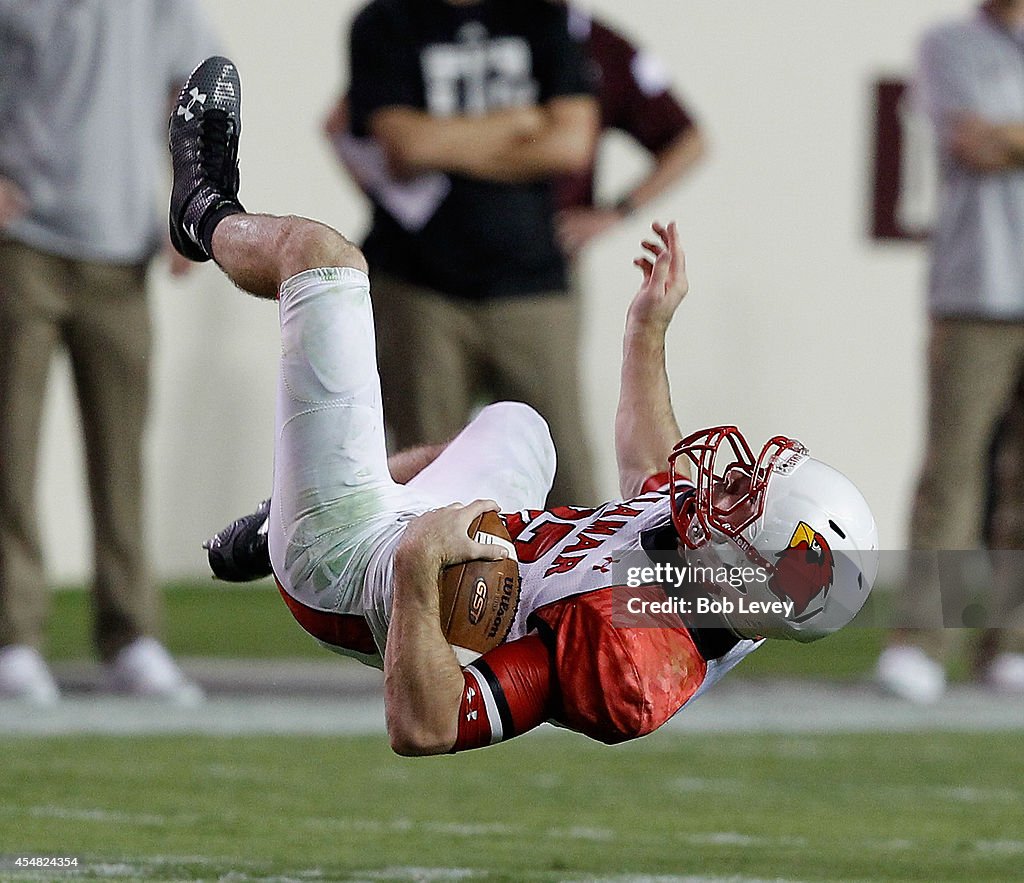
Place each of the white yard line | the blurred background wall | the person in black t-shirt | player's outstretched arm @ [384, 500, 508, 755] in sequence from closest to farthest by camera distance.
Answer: player's outstretched arm @ [384, 500, 508, 755]
the white yard line
the person in black t-shirt
the blurred background wall

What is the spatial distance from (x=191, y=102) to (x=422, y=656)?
1.24 meters

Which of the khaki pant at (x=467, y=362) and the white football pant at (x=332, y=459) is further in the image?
the khaki pant at (x=467, y=362)

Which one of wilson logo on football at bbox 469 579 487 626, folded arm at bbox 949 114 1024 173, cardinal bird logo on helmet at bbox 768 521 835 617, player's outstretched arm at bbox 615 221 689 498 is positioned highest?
folded arm at bbox 949 114 1024 173

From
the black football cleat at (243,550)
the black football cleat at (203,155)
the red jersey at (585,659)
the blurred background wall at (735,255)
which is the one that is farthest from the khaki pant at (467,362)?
the blurred background wall at (735,255)

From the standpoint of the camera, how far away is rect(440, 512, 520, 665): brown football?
3.23 meters

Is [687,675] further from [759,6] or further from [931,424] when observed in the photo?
[759,6]

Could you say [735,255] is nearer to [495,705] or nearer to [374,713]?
[374,713]

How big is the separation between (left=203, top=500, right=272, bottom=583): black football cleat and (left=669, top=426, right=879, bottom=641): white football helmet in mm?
904

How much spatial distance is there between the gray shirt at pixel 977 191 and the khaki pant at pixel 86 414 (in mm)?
2442

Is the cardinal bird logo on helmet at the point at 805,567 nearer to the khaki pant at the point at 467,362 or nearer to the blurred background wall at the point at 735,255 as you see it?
the khaki pant at the point at 467,362

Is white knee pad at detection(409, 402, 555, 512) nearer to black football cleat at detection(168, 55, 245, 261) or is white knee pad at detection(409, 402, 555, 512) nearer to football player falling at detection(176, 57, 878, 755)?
football player falling at detection(176, 57, 878, 755)

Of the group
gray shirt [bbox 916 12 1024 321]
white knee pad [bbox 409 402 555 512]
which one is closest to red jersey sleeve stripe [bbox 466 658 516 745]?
white knee pad [bbox 409 402 555 512]

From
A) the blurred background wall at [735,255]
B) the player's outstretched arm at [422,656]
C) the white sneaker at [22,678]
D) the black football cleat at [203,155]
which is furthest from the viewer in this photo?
the blurred background wall at [735,255]

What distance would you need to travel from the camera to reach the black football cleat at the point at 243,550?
12.7ft
